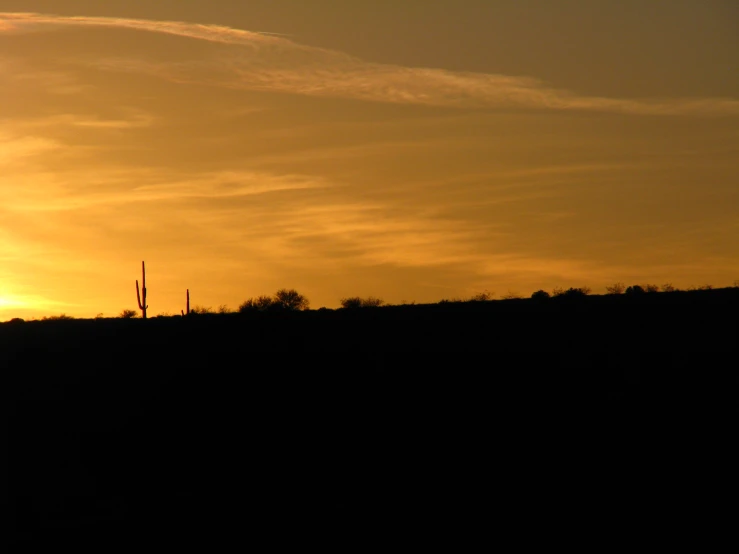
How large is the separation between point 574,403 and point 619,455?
3.00 meters

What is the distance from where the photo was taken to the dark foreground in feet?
83.6

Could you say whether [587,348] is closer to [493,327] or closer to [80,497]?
[493,327]

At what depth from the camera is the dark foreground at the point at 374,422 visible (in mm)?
25484

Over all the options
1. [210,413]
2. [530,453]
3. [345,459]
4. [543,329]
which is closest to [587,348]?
[543,329]

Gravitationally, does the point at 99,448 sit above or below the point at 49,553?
above

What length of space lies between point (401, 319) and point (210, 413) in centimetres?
771

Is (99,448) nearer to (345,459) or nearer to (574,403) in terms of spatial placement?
(345,459)

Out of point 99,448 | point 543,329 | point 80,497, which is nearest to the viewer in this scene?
point 80,497

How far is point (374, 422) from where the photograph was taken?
1216 inches

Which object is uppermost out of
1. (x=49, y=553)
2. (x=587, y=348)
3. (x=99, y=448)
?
(x=587, y=348)

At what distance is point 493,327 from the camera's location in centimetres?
3550

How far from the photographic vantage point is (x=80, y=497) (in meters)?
29.2

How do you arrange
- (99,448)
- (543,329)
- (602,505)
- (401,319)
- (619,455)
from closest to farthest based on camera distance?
(602,505) < (619,455) < (99,448) < (543,329) < (401,319)

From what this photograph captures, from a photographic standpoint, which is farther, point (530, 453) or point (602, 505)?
point (530, 453)
